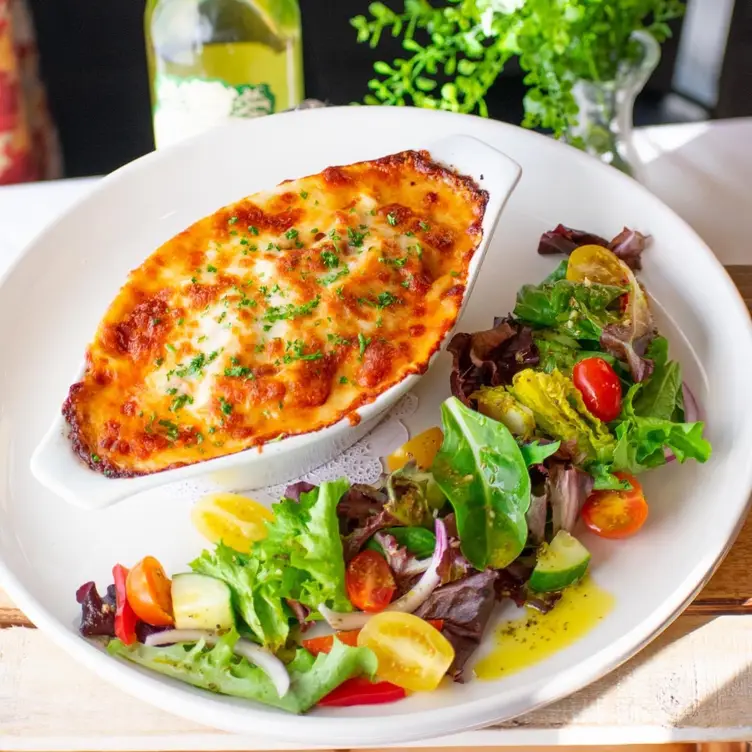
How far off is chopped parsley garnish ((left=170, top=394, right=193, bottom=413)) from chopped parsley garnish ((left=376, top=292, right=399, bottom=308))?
423mm

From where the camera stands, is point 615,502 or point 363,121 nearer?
point 615,502

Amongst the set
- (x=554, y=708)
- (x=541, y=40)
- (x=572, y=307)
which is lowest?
(x=554, y=708)

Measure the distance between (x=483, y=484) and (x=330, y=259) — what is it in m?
0.57

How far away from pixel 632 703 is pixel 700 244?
3.46 ft

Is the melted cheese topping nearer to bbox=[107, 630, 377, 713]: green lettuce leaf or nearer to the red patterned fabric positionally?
bbox=[107, 630, 377, 713]: green lettuce leaf

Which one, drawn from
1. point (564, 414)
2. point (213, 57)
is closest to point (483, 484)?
point (564, 414)

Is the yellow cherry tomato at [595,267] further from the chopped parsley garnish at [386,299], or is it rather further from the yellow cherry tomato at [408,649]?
the yellow cherry tomato at [408,649]

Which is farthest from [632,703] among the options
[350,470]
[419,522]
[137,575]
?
[137,575]

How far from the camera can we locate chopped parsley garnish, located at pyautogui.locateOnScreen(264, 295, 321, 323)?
197cm

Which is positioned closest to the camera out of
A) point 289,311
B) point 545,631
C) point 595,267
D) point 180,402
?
point 545,631

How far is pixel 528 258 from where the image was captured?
94.8 inches

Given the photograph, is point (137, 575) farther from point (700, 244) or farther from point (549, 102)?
point (549, 102)

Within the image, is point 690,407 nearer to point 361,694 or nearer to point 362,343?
point 362,343

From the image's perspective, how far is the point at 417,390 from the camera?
2.19 meters
